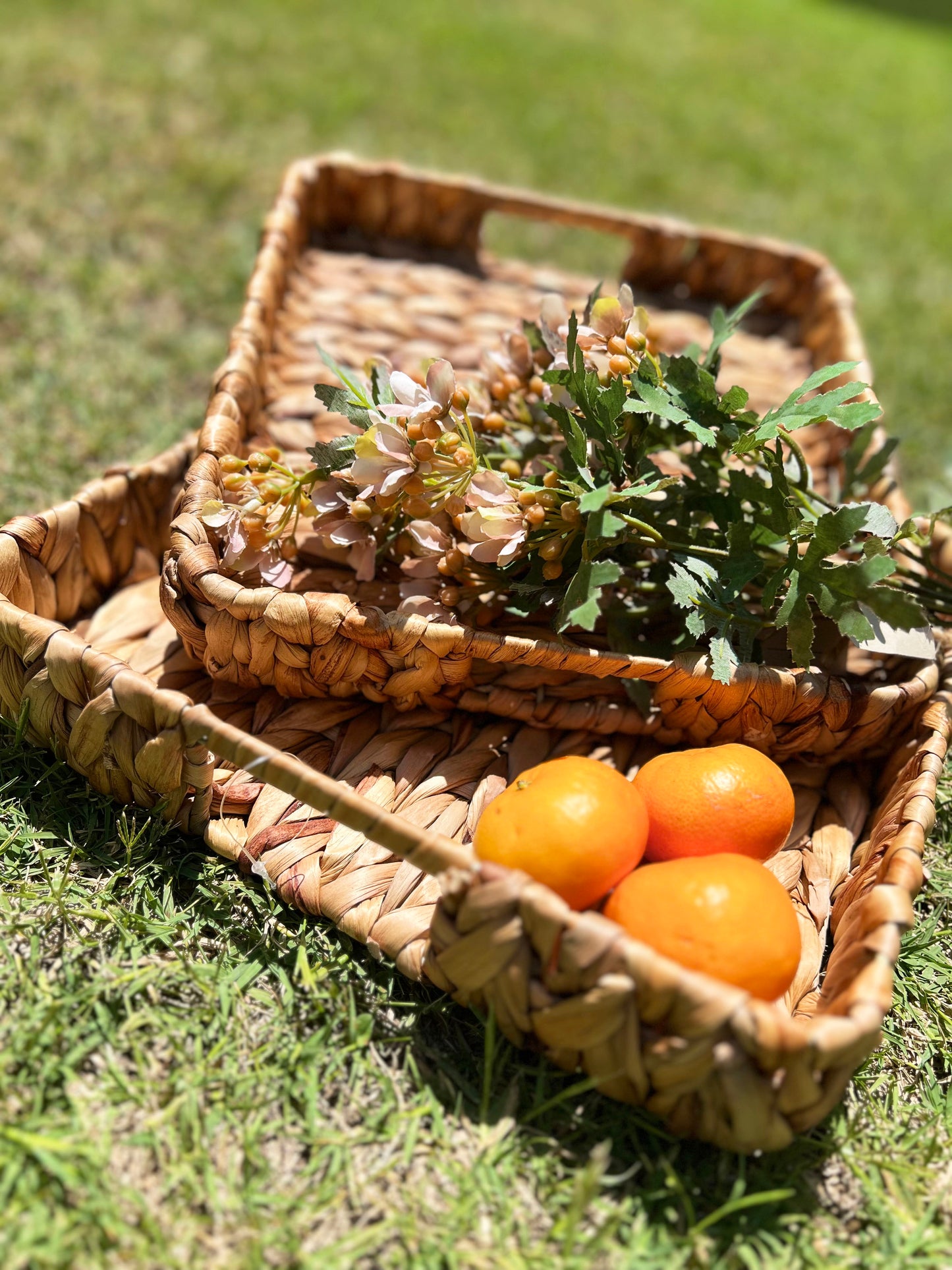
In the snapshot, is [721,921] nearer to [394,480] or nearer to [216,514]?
[394,480]

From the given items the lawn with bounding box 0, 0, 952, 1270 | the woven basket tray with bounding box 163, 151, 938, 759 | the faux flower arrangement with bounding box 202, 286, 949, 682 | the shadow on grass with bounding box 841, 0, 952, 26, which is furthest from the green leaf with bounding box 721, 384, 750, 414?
the shadow on grass with bounding box 841, 0, 952, 26

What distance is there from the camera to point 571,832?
95 cm

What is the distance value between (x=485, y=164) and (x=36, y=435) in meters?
1.97

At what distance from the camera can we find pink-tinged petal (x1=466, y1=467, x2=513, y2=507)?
1103mm

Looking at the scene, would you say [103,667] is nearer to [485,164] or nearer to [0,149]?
[0,149]

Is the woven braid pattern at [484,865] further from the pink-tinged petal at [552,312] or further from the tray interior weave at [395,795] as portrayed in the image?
the pink-tinged petal at [552,312]

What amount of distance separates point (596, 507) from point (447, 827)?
15.8 inches

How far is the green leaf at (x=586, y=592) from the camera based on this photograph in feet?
3.28

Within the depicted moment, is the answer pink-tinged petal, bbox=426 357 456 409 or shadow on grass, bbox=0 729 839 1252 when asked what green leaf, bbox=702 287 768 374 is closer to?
pink-tinged petal, bbox=426 357 456 409

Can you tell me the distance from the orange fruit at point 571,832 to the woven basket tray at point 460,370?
163mm

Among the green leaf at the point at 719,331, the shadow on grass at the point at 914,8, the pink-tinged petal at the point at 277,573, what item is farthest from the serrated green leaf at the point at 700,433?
the shadow on grass at the point at 914,8

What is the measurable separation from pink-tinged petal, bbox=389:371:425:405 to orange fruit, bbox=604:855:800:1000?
548 mm

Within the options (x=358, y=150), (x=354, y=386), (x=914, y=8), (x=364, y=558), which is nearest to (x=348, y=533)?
(x=364, y=558)

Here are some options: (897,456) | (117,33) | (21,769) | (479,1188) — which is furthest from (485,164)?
(479,1188)
